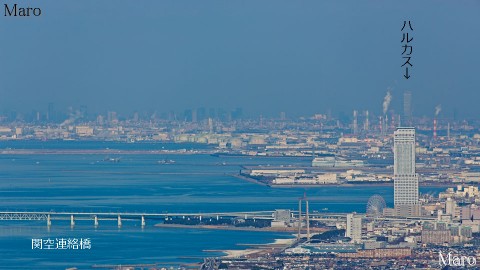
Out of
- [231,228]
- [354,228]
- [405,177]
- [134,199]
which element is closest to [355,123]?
[134,199]

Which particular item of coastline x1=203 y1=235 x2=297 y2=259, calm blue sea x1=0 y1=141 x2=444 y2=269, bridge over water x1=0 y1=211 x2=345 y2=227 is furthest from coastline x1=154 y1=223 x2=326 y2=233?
coastline x1=203 y1=235 x2=297 y2=259

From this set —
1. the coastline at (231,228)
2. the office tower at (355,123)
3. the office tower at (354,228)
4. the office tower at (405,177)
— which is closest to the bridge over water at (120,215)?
the coastline at (231,228)

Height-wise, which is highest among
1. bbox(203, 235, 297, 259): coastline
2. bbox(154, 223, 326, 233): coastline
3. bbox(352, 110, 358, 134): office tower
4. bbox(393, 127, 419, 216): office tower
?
bbox(352, 110, 358, 134): office tower

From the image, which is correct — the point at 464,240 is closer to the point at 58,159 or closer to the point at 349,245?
the point at 349,245

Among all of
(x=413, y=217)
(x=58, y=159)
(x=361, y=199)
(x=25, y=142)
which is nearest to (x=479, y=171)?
(x=361, y=199)

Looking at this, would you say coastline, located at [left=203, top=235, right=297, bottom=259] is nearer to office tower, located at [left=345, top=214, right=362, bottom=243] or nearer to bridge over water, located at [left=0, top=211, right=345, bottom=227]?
office tower, located at [left=345, top=214, right=362, bottom=243]

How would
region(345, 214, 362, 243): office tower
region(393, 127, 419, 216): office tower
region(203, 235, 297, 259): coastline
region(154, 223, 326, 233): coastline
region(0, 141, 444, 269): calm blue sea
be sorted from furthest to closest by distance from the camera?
region(393, 127, 419, 216): office tower < region(154, 223, 326, 233): coastline < region(345, 214, 362, 243): office tower < region(0, 141, 444, 269): calm blue sea < region(203, 235, 297, 259): coastline

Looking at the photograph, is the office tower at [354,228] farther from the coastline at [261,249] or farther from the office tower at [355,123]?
the office tower at [355,123]
